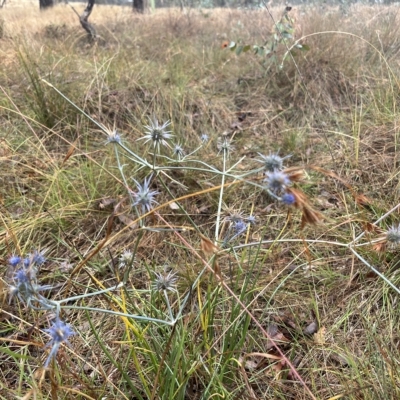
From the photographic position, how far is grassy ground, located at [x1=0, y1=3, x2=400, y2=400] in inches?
48.5

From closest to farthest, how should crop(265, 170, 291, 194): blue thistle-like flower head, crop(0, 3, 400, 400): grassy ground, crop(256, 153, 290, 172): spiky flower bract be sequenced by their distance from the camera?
crop(265, 170, 291, 194): blue thistle-like flower head → crop(256, 153, 290, 172): spiky flower bract → crop(0, 3, 400, 400): grassy ground

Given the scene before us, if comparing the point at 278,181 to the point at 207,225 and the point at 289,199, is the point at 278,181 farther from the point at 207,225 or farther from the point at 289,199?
the point at 207,225

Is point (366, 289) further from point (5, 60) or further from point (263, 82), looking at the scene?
point (5, 60)

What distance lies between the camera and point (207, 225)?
2.22 meters

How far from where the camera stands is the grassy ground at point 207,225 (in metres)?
1.23

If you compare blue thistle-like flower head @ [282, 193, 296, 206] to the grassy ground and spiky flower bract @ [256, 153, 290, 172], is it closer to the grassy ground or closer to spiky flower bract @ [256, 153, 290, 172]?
the grassy ground

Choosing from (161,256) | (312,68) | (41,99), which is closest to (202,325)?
(161,256)

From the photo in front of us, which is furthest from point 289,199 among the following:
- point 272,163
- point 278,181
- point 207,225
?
point 207,225

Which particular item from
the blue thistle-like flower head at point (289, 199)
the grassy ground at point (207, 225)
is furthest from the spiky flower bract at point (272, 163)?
the blue thistle-like flower head at point (289, 199)

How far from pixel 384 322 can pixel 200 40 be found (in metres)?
4.72

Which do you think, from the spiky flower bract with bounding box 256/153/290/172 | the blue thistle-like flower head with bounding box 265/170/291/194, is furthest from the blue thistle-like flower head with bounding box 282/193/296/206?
the spiky flower bract with bounding box 256/153/290/172

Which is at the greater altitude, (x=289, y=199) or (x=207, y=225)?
(x=289, y=199)

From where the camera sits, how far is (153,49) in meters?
4.86

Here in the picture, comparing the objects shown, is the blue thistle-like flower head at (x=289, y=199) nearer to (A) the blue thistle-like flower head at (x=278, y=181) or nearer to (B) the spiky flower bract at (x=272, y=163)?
(A) the blue thistle-like flower head at (x=278, y=181)
